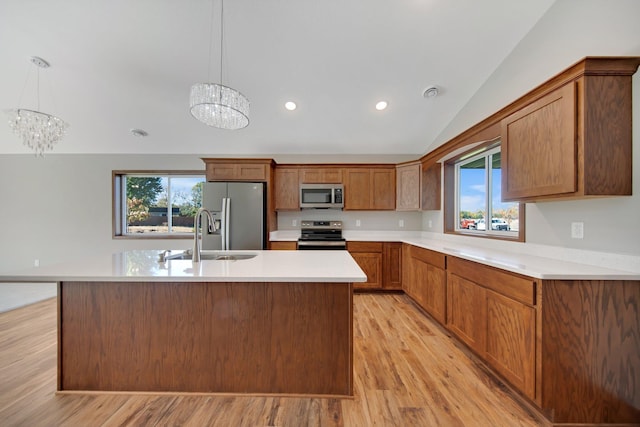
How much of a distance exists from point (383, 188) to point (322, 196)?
3.45ft

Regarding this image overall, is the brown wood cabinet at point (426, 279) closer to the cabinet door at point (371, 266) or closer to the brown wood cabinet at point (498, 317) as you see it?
the brown wood cabinet at point (498, 317)

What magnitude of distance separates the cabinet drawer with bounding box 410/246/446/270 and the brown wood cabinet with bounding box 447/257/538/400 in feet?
0.77

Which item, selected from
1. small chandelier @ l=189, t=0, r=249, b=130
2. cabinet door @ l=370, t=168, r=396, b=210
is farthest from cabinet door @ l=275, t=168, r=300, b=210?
small chandelier @ l=189, t=0, r=249, b=130

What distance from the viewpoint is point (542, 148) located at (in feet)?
5.49

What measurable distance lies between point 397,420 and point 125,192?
17.7 ft

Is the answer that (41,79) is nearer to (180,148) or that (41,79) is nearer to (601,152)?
(180,148)

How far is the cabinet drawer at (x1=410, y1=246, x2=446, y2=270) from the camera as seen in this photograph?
2619 millimetres

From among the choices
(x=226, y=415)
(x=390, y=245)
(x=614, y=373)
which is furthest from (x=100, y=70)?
(x=614, y=373)

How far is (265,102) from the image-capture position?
11.0ft

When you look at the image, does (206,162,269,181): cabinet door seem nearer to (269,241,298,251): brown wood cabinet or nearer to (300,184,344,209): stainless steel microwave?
(300,184,344,209): stainless steel microwave

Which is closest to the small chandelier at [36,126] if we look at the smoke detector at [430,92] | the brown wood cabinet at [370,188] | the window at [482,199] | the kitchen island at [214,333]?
the kitchen island at [214,333]

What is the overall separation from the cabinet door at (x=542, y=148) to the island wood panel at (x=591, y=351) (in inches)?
25.5

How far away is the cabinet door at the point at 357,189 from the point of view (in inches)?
163

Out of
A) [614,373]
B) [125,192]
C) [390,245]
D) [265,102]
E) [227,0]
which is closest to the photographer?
[614,373]
